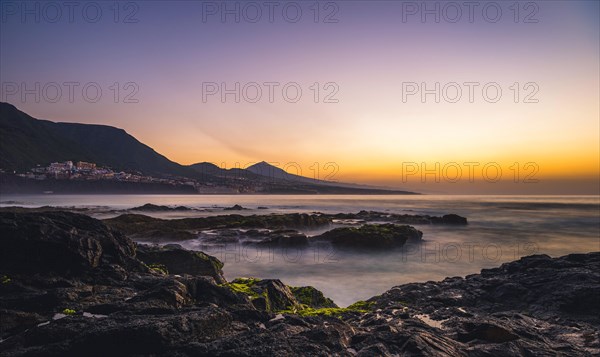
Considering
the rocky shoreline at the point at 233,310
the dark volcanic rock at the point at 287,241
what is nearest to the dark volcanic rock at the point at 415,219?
the dark volcanic rock at the point at 287,241

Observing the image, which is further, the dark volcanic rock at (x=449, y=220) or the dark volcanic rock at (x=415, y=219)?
the dark volcanic rock at (x=415, y=219)

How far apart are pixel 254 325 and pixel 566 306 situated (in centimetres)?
954

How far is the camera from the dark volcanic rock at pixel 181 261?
15.6 metres

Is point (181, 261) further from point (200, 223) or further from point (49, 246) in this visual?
point (200, 223)

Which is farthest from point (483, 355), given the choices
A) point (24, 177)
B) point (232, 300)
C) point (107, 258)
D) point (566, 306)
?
point (24, 177)

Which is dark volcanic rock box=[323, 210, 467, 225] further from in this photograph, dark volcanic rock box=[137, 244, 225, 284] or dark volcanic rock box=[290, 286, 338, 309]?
dark volcanic rock box=[137, 244, 225, 284]

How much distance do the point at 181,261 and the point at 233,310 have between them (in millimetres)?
9683

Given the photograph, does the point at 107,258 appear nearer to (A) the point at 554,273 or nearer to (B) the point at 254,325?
(B) the point at 254,325

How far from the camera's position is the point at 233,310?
7.23m

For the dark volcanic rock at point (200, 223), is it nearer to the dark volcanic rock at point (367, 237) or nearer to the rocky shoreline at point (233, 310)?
the dark volcanic rock at point (367, 237)

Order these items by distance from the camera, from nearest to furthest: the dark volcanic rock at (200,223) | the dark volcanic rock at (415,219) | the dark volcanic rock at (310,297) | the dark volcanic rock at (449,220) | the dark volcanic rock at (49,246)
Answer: the dark volcanic rock at (49,246), the dark volcanic rock at (310,297), the dark volcanic rock at (200,223), the dark volcanic rock at (449,220), the dark volcanic rock at (415,219)

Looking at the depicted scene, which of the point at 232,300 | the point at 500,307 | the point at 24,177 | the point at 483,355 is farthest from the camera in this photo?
the point at 24,177

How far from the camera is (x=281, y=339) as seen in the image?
5695 millimetres

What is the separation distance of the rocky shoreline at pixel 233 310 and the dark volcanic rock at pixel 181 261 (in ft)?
0.46
